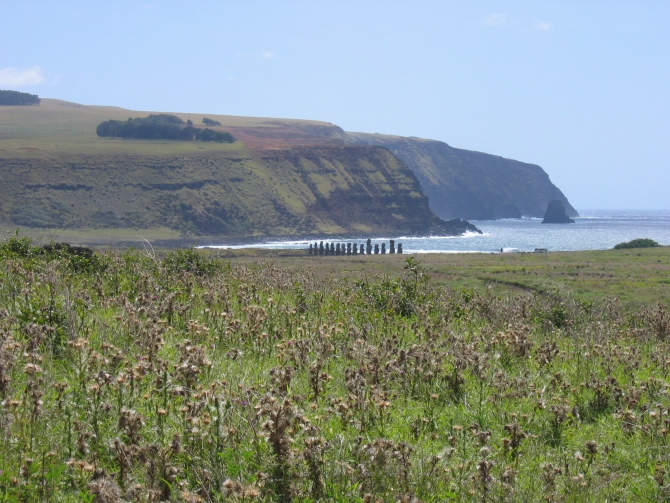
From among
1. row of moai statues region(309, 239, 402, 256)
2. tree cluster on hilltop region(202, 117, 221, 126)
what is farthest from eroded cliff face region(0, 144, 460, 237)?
tree cluster on hilltop region(202, 117, 221, 126)

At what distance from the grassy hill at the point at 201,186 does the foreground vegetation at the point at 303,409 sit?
8853 centimetres

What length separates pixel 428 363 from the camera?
5.68m

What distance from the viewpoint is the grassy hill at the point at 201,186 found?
9781 cm

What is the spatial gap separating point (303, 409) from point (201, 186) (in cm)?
11313

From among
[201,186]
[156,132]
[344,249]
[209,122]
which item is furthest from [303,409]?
[209,122]

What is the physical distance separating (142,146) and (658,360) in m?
129

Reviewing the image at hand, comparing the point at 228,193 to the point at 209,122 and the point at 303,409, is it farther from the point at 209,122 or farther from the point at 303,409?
the point at 303,409

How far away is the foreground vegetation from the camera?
356cm

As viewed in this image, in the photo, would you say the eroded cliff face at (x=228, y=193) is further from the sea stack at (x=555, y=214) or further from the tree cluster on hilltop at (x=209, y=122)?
the sea stack at (x=555, y=214)

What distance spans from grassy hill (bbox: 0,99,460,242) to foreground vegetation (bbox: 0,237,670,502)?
88.5 metres

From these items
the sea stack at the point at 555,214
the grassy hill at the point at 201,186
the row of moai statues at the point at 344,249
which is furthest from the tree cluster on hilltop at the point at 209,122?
the row of moai statues at the point at 344,249

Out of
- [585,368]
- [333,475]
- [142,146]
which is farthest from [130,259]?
[142,146]

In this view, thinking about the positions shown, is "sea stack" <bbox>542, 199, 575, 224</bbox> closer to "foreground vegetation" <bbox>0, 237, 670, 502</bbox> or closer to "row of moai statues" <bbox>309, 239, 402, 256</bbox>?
"row of moai statues" <bbox>309, 239, 402, 256</bbox>

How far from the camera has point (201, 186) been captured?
11475 centimetres
